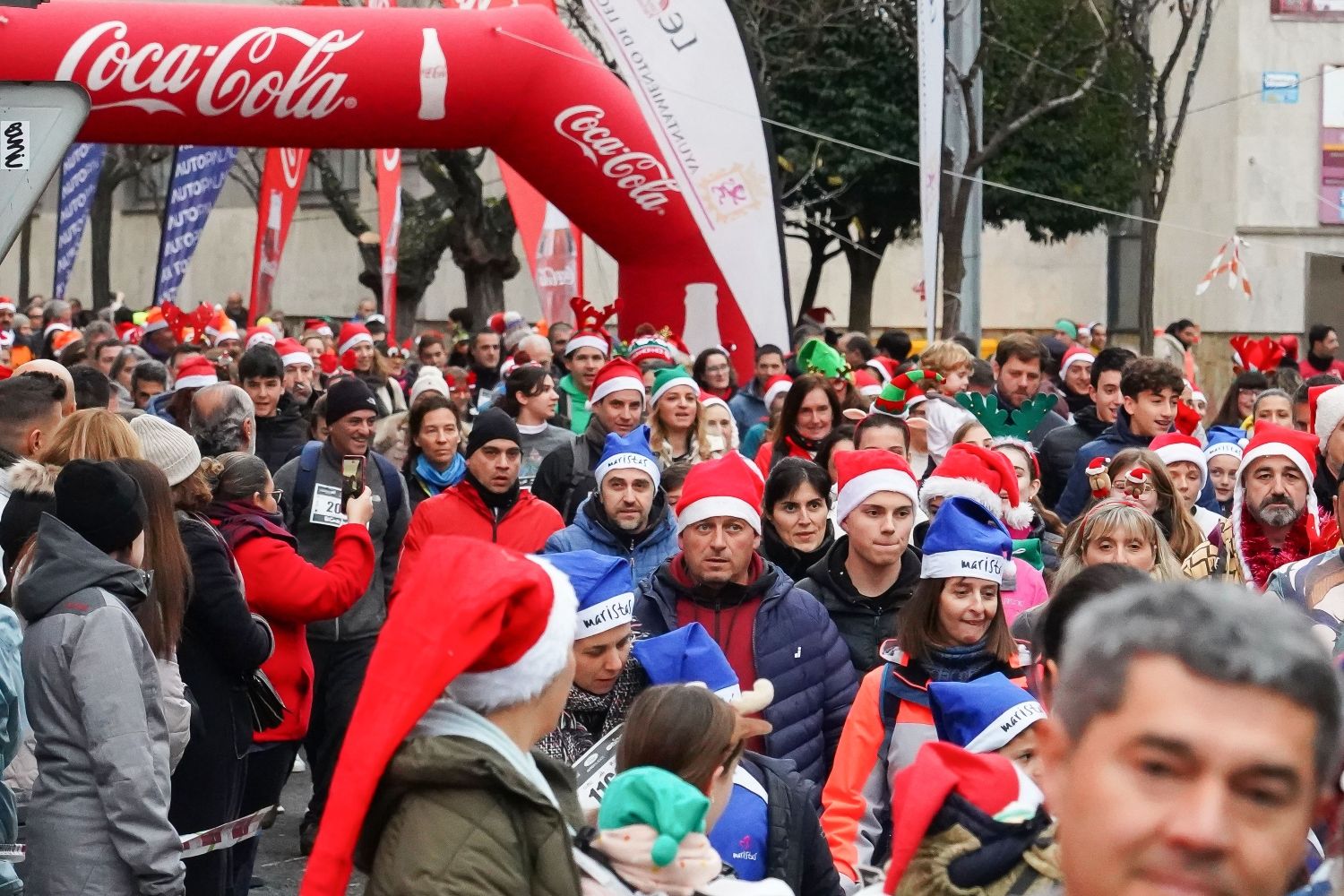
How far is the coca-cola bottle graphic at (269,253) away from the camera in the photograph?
22.2 metres

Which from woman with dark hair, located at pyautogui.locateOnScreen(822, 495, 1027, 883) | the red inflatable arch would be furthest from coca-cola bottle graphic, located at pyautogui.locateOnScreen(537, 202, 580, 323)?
woman with dark hair, located at pyautogui.locateOnScreen(822, 495, 1027, 883)

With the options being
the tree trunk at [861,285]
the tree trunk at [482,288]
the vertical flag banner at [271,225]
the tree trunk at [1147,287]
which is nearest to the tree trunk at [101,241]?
the tree trunk at [482,288]

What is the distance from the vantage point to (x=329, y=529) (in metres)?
8.04

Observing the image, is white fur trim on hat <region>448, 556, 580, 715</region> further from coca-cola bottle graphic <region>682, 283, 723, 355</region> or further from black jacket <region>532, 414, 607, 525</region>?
coca-cola bottle graphic <region>682, 283, 723, 355</region>

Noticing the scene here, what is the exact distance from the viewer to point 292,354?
13.3 metres

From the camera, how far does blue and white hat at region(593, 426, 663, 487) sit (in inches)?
288

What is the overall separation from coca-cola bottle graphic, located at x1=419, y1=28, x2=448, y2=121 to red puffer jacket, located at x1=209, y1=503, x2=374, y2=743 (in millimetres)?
7225

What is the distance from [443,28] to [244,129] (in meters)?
1.55

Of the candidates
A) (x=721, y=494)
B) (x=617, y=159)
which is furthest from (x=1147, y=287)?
(x=721, y=494)

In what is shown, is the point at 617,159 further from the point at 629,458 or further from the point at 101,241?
the point at 101,241

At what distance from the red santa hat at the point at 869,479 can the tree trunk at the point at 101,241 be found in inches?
1330

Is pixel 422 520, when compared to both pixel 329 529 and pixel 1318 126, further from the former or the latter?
pixel 1318 126

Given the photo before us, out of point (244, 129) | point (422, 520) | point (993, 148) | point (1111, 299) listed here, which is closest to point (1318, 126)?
point (1111, 299)

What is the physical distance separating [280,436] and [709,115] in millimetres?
3928
